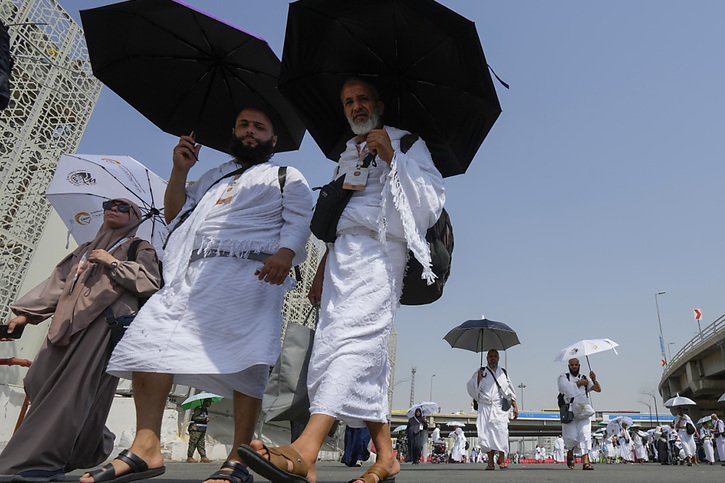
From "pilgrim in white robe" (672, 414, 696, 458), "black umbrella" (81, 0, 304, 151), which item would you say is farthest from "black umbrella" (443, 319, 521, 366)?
"pilgrim in white robe" (672, 414, 696, 458)

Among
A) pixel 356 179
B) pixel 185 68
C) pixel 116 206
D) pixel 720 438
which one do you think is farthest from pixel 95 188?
pixel 720 438

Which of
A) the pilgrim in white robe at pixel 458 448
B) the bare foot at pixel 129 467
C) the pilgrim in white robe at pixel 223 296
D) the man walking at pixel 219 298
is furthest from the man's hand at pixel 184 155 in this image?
the pilgrim in white robe at pixel 458 448

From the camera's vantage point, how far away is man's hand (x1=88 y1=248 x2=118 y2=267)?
143 inches

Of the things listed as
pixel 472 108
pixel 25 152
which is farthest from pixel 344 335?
pixel 25 152

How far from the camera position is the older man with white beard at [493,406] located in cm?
1042

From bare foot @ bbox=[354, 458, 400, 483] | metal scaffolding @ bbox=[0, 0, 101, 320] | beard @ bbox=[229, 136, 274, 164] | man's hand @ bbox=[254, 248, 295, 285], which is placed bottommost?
bare foot @ bbox=[354, 458, 400, 483]

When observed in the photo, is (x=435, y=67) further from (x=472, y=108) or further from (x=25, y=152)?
(x=25, y=152)

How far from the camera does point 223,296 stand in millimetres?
2979

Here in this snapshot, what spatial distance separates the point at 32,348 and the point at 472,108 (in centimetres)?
1372

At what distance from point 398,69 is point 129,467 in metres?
2.62

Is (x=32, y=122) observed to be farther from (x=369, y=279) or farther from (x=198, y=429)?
(x=369, y=279)

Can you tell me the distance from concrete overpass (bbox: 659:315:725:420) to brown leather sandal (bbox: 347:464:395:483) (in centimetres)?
3275

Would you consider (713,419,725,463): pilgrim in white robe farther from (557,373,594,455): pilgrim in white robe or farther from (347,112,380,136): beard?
(347,112,380,136): beard

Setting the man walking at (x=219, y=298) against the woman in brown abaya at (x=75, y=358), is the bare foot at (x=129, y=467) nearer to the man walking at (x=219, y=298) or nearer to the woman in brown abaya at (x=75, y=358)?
the man walking at (x=219, y=298)
